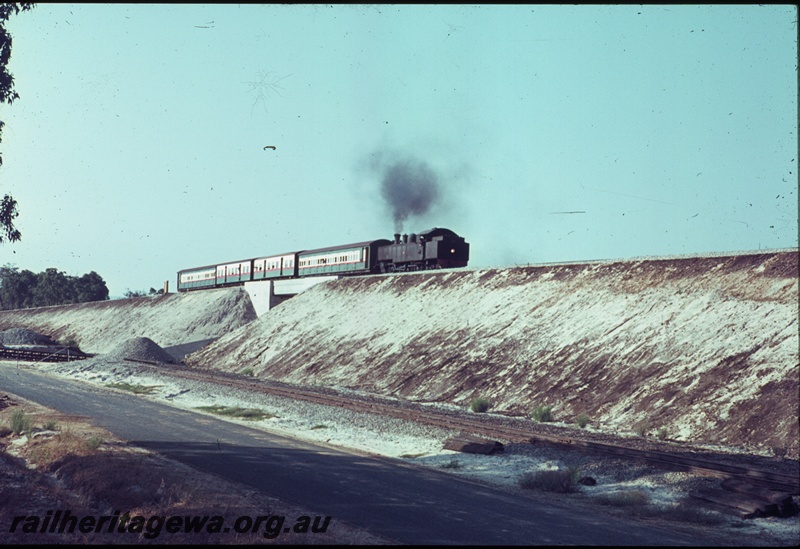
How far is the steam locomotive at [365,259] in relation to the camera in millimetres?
47188

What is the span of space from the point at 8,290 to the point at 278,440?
146651 mm

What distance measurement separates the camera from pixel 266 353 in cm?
4494

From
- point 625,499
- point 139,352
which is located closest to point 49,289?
point 139,352

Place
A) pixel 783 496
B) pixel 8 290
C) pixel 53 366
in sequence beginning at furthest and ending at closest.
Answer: pixel 8 290
pixel 53 366
pixel 783 496

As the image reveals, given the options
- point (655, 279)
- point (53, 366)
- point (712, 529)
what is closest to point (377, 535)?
point (712, 529)

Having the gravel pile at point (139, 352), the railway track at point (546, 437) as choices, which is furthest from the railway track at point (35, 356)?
the railway track at point (546, 437)

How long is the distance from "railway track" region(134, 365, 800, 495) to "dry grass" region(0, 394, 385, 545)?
26.3 ft

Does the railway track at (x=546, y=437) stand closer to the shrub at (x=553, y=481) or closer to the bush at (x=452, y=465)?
the shrub at (x=553, y=481)

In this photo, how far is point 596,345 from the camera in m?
26.8

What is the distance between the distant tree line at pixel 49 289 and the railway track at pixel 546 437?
113026 mm

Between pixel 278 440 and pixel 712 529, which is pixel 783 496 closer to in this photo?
pixel 712 529

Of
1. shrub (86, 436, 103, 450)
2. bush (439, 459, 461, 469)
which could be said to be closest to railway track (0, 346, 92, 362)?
shrub (86, 436, 103, 450)

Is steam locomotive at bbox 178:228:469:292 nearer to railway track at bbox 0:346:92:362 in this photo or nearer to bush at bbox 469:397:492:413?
railway track at bbox 0:346:92:362

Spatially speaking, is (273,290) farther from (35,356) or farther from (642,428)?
(642,428)
